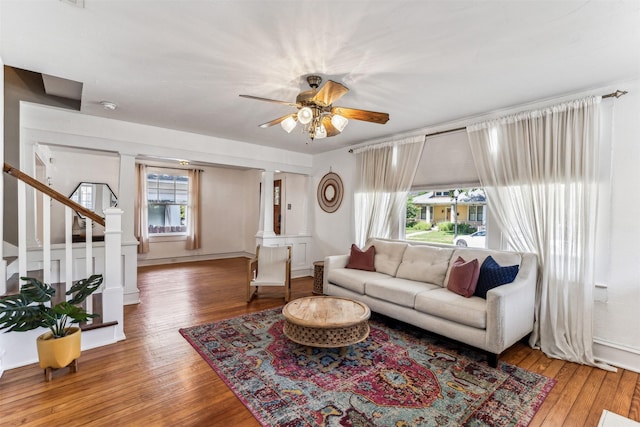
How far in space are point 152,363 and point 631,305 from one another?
13.9 ft

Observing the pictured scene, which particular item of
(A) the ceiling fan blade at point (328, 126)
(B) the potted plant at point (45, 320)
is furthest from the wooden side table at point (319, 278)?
(B) the potted plant at point (45, 320)

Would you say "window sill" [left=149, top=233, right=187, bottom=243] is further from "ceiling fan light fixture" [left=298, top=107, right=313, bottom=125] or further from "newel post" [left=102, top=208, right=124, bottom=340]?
"ceiling fan light fixture" [left=298, top=107, right=313, bottom=125]

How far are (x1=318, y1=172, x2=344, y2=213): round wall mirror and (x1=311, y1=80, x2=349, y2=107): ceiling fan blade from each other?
3013 millimetres

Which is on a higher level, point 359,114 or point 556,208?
point 359,114

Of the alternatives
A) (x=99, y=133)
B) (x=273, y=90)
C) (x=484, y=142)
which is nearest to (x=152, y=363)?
(x=273, y=90)

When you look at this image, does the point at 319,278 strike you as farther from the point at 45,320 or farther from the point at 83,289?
the point at 45,320

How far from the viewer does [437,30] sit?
1.90m

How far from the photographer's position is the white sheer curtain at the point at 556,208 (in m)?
2.73

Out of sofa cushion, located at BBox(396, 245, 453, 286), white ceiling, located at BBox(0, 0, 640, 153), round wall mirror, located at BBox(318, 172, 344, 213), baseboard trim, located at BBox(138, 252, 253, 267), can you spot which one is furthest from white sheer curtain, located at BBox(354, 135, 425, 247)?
baseboard trim, located at BBox(138, 252, 253, 267)

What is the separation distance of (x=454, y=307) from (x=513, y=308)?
0.49 metres

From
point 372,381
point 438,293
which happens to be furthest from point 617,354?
point 372,381

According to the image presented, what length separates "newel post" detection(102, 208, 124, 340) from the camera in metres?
2.91

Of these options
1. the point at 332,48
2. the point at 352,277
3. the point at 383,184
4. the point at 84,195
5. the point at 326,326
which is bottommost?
the point at 326,326

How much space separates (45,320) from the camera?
2.27 m
